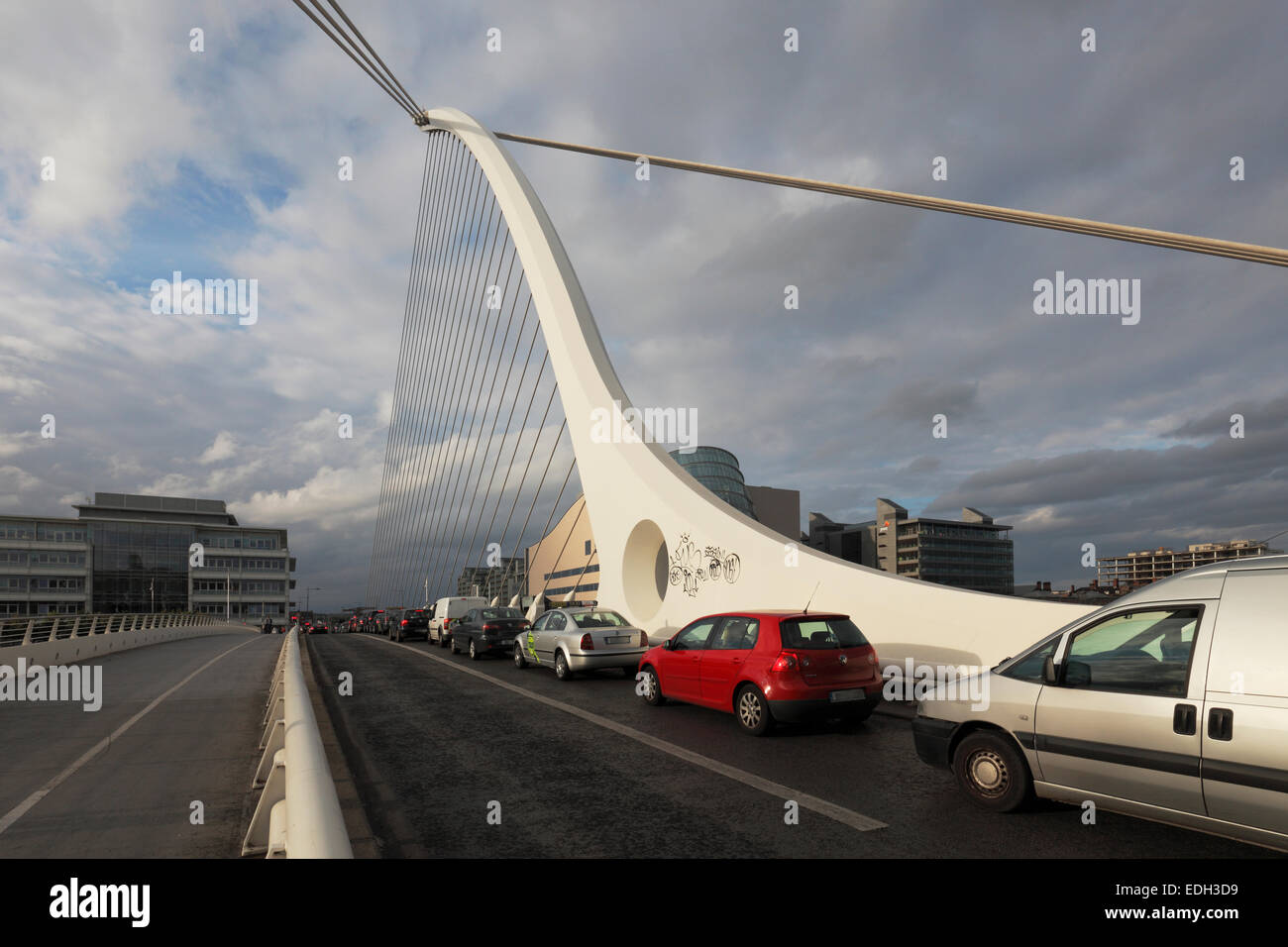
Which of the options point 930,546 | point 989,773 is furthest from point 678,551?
point 930,546

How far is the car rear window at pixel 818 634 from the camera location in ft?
28.1

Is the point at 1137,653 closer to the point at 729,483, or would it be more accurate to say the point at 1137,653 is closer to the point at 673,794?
the point at 673,794

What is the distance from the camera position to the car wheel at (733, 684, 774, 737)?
27.6 feet

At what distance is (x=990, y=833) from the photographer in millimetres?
4930

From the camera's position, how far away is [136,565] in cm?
9475

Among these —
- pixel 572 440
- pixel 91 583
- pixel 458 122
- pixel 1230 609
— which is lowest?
pixel 91 583

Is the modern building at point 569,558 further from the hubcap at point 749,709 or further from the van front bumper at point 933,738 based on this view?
the van front bumper at point 933,738

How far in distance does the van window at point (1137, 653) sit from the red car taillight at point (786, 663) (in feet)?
11.5

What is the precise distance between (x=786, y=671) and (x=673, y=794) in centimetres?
277

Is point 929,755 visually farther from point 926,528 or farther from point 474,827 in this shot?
point 926,528

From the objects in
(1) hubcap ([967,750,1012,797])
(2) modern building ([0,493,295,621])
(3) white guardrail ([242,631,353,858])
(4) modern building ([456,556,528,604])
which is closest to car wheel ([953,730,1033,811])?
(1) hubcap ([967,750,1012,797])

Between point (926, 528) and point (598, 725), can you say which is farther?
point (926, 528)

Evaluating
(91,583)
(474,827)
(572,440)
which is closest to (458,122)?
(572,440)
